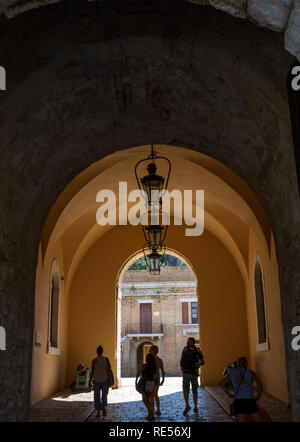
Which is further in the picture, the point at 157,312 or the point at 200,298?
the point at 157,312

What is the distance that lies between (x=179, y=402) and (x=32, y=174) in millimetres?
7720

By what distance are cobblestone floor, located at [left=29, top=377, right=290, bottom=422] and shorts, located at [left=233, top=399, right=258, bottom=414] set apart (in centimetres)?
275

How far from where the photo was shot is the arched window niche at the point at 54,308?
13.4m

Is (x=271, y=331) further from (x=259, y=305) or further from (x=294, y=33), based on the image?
(x=294, y=33)

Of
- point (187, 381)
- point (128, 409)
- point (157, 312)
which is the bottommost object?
point (128, 409)

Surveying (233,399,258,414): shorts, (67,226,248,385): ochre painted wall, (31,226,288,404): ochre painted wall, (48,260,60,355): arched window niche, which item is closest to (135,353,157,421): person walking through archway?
(233,399,258,414): shorts

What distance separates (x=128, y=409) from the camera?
31.9ft

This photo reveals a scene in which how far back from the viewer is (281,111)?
13.3ft

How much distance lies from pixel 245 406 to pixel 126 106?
3.67 m

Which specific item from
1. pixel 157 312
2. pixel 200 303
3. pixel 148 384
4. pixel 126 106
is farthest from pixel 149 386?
pixel 157 312

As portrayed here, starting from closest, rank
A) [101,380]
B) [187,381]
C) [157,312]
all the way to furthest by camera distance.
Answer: [101,380]
[187,381]
[157,312]

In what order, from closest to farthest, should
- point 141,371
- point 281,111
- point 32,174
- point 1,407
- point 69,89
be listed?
1. point 281,111
2. point 1,407
3. point 69,89
4. point 32,174
5. point 141,371

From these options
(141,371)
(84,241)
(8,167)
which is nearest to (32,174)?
(8,167)

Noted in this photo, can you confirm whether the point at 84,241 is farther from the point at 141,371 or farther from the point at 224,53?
the point at 224,53
